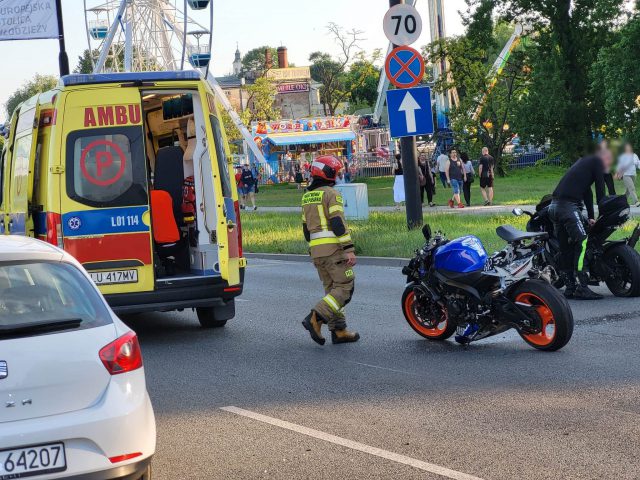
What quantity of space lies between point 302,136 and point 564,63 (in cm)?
2994

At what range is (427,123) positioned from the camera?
696 inches

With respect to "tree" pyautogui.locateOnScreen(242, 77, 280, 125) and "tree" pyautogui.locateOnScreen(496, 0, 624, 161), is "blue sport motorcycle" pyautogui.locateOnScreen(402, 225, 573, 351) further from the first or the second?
"tree" pyautogui.locateOnScreen(242, 77, 280, 125)

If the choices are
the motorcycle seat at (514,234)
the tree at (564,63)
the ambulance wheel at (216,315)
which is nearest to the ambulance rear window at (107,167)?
the ambulance wheel at (216,315)

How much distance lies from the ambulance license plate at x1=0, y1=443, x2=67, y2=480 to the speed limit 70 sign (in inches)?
523

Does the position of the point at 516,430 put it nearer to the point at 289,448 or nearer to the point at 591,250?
the point at 289,448

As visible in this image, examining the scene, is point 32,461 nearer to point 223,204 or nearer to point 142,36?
point 223,204

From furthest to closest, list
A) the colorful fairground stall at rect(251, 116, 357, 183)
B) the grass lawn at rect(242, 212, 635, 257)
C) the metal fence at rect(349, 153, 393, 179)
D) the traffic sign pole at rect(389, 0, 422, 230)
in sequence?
1. the colorful fairground stall at rect(251, 116, 357, 183)
2. the metal fence at rect(349, 153, 393, 179)
3. the traffic sign pole at rect(389, 0, 422, 230)
4. the grass lawn at rect(242, 212, 635, 257)

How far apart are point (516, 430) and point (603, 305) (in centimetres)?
530

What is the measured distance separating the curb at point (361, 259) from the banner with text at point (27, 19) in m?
5.75

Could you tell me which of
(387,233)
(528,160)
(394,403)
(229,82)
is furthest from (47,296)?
(229,82)

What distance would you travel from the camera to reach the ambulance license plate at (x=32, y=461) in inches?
180

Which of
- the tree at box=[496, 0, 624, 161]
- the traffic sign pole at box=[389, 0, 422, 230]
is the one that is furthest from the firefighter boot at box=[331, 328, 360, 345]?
the tree at box=[496, 0, 624, 161]

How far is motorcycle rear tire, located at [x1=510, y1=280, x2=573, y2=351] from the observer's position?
848cm

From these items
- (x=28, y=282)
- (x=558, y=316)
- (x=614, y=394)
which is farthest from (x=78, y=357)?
(x=558, y=316)
